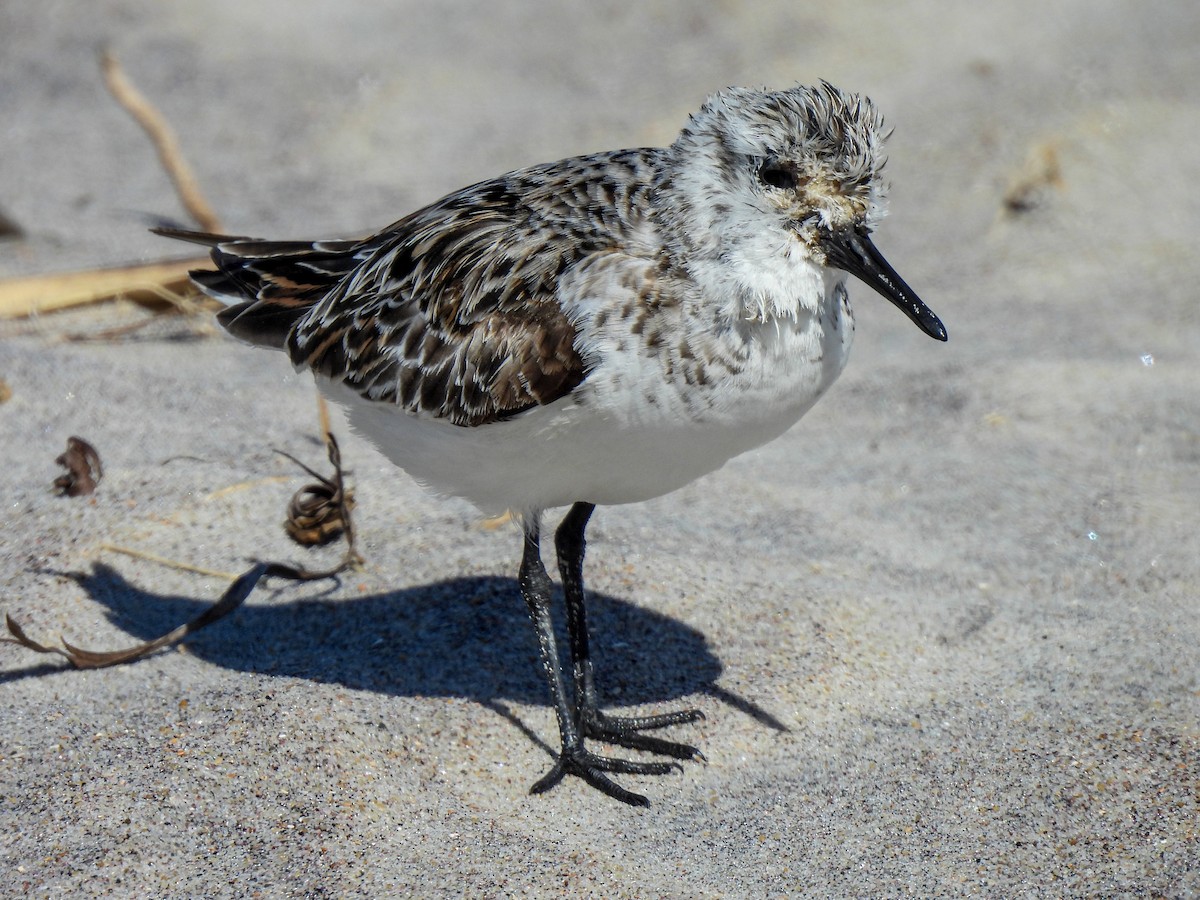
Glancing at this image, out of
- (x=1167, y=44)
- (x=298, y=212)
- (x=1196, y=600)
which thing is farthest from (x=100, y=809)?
(x=1167, y=44)

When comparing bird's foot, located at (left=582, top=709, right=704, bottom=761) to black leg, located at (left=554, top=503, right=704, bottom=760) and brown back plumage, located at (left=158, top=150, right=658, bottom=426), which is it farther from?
brown back plumage, located at (left=158, top=150, right=658, bottom=426)

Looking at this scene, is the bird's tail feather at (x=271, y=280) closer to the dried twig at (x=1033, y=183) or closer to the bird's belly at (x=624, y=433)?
the bird's belly at (x=624, y=433)

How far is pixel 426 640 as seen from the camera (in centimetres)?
433

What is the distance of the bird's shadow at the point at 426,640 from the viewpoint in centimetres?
416

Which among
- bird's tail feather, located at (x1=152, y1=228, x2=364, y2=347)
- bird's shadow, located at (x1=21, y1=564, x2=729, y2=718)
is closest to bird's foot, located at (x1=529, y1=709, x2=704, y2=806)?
bird's shadow, located at (x1=21, y1=564, x2=729, y2=718)

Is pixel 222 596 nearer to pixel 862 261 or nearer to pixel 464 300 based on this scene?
pixel 464 300

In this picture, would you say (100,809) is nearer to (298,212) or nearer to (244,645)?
(244,645)

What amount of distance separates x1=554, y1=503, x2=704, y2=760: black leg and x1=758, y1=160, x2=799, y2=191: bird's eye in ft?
3.92

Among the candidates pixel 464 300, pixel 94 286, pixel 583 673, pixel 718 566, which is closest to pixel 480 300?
pixel 464 300

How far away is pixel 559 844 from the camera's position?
348 centimetres

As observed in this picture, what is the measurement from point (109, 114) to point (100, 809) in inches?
256

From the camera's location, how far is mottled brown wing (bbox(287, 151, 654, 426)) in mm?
3467

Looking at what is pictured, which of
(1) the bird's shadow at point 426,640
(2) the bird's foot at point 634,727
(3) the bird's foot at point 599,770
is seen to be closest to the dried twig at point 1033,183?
(1) the bird's shadow at point 426,640

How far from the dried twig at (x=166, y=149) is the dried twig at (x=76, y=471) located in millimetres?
2641
